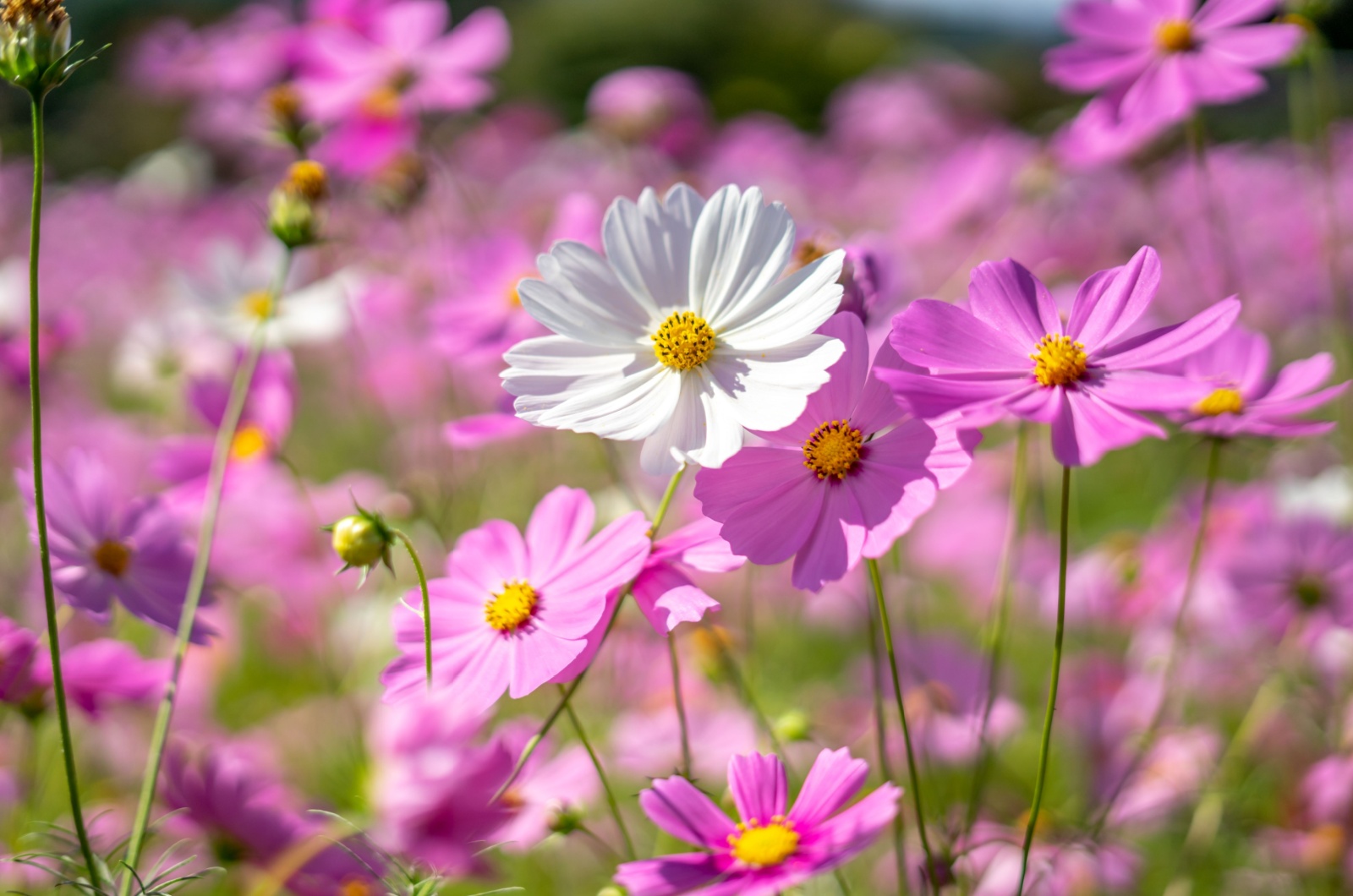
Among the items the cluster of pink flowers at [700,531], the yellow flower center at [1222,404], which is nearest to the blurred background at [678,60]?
the cluster of pink flowers at [700,531]

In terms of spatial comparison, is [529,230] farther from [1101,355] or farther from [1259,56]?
[1101,355]

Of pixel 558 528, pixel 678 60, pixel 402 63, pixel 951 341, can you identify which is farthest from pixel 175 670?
pixel 678 60

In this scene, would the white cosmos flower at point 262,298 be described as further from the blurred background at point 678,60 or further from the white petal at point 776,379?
the blurred background at point 678,60

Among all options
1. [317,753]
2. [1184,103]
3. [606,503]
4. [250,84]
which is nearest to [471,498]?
[606,503]

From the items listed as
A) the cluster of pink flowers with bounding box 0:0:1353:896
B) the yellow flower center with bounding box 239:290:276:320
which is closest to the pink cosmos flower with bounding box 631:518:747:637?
the cluster of pink flowers with bounding box 0:0:1353:896

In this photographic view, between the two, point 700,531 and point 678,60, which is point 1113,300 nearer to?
point 700,531

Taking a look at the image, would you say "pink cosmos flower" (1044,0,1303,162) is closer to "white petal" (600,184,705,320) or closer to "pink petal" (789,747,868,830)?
"white petal" (600,184,705,320)
